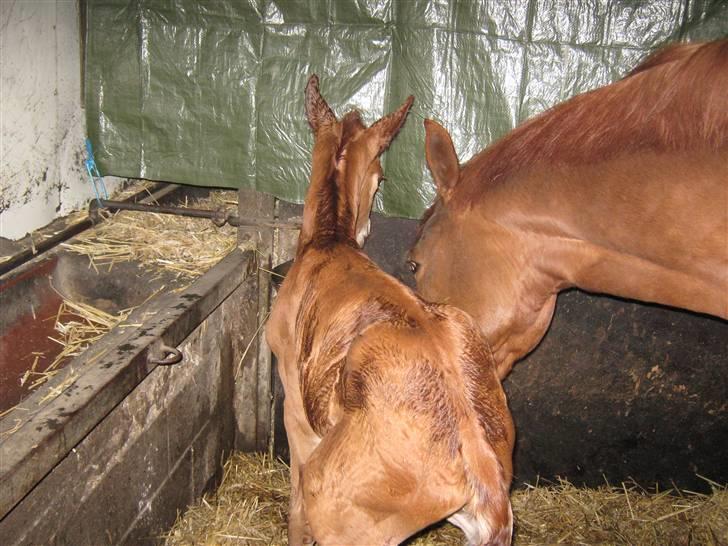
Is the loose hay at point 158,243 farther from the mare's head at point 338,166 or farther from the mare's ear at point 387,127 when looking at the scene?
the mare's ear at point 387,127

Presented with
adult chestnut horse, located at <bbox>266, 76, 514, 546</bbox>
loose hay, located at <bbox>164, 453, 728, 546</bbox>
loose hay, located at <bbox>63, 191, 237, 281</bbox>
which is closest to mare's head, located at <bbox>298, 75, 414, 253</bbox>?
adult chestnut horse, located at <bbox>266, 76, 514, 546</bbox>

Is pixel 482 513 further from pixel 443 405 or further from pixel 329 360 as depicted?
pixel 329 360

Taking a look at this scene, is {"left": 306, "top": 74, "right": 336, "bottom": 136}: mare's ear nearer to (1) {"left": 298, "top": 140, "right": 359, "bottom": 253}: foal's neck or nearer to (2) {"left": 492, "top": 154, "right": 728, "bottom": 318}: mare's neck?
(1) {"left": 298, "top": 140, "right": 359, "bottom": 253}: foal's neck

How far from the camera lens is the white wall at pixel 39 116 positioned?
3045 millimetres

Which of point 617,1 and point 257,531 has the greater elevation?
point 617,1

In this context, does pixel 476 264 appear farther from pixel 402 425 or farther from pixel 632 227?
pixel 402 425

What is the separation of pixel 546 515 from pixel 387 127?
2412 mm

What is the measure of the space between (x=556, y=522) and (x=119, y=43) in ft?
11.7

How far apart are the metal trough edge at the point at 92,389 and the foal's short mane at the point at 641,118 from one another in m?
1.46

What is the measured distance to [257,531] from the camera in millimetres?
3297

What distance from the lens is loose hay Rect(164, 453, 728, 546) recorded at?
10.8 ft

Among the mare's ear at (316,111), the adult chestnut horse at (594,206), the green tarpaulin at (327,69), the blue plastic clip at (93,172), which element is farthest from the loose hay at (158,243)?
the adult chestnut horse at (594,206)

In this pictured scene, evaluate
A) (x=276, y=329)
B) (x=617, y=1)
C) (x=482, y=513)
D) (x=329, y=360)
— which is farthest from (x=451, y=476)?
(x=617, y=1)

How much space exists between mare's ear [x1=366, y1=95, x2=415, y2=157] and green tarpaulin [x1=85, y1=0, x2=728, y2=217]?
1.43 ft
